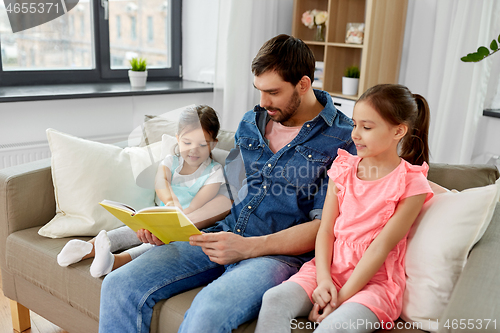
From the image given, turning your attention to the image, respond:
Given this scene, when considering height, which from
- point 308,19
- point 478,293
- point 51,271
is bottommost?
point 51,271

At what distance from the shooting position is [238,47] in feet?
9.54

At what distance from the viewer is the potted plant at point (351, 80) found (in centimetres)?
275

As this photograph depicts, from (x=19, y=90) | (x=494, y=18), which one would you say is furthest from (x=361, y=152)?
(x=19, y=90)

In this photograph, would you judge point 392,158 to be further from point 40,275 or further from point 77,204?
point 40,275

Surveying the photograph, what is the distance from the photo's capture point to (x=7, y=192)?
152cm

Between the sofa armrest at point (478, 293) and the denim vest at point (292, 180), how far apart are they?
0.42m

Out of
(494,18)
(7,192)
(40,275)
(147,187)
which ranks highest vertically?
(494,18)

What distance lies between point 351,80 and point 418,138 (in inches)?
60.7

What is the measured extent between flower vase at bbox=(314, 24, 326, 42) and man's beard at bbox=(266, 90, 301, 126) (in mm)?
1751

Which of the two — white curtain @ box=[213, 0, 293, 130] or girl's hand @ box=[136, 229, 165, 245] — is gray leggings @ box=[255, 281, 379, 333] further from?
white curtain @ box=[213, 0, 293, 130]

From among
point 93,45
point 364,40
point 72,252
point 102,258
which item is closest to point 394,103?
point 102,258

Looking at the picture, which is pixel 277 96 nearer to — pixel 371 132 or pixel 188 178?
pixel 371 132

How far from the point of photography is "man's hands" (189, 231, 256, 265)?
1.21m

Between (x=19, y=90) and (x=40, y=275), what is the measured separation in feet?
4.45
